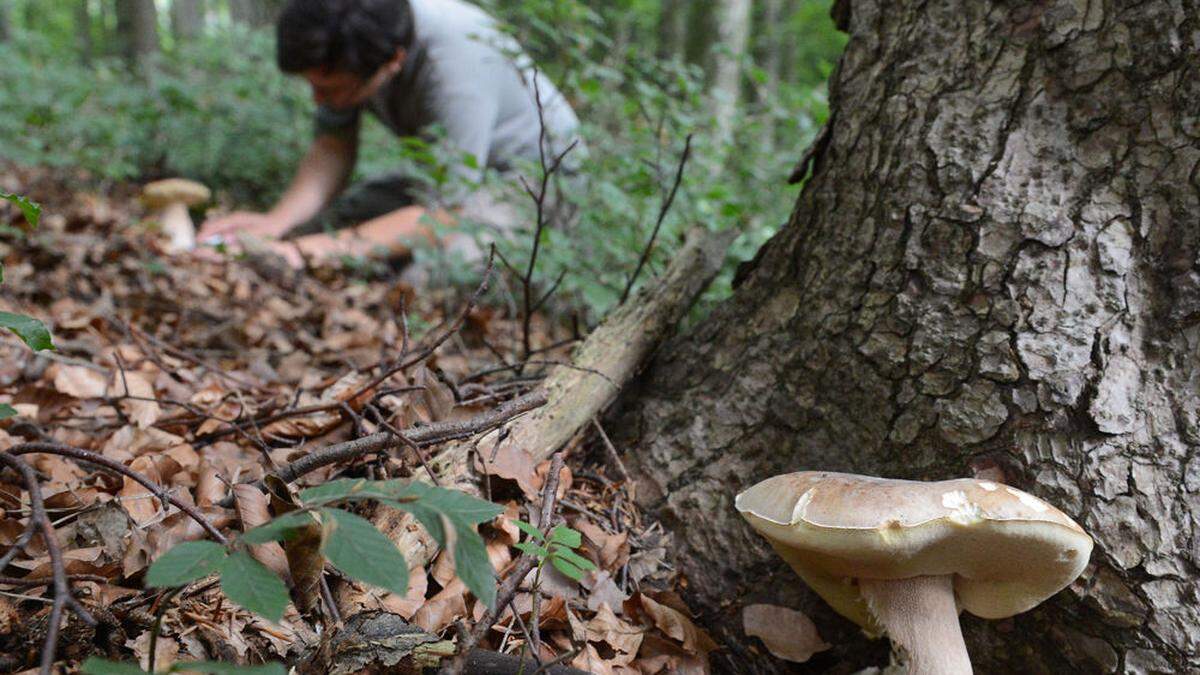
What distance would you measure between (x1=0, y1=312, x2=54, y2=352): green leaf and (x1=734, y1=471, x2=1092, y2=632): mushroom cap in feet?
4.31

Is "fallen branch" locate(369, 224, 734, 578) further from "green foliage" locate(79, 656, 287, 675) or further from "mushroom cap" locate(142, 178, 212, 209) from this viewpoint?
"mushroom cap" locate(142, 178, 212, 209)

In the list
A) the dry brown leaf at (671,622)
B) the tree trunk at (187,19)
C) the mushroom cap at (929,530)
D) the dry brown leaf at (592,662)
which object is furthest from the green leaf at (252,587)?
the tree trunk at (187,19)

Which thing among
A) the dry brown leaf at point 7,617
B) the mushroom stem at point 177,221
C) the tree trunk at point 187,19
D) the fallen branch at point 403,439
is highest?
the tree trunk at point 187,19

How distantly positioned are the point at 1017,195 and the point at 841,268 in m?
0.43

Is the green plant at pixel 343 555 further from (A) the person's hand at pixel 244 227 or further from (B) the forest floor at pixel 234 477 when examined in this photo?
(A) the person's hand at pixel 244 227

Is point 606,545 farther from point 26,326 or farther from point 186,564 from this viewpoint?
point 26,326

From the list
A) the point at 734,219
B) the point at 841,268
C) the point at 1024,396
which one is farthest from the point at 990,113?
the point at 734,219

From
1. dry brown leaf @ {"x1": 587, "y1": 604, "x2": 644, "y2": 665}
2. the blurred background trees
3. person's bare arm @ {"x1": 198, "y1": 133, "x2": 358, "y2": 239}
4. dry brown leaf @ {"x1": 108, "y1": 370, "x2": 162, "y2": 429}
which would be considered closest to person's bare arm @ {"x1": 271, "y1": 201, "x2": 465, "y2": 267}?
the blurred background trees

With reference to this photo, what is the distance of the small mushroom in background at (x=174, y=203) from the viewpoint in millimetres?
5180

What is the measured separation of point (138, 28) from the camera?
912 centimetres

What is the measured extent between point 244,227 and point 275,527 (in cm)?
467

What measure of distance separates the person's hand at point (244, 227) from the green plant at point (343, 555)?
402cm

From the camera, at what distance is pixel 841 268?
1.78 metres

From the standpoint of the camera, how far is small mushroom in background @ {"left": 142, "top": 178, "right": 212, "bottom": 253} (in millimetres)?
5180
